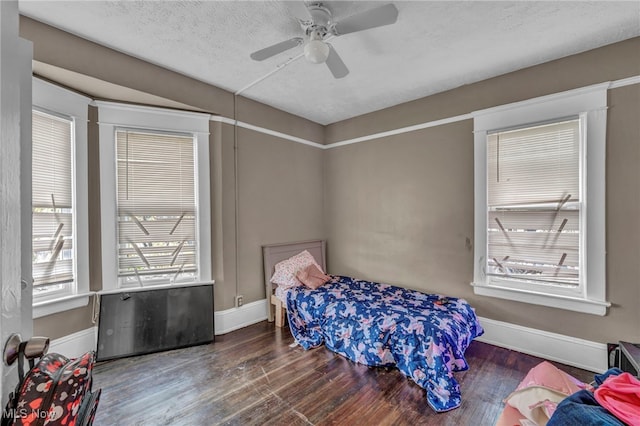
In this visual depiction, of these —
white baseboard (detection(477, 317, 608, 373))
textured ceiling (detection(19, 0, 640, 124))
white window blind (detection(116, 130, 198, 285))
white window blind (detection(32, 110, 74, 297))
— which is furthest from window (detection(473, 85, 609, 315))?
white window blind (detection(32, 110, 74, 297))

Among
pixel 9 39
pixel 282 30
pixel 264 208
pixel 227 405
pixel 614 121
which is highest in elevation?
pixel 282 30

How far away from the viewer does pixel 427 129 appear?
3.41 metres

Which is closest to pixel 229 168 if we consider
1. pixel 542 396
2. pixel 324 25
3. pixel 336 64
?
pixel 336 64

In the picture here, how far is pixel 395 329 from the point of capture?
94.9 inches

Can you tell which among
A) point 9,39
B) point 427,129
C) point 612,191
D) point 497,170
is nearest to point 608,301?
point 612,191

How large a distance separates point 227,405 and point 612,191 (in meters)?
3.53

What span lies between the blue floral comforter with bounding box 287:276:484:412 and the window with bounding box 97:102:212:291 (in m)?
1.30

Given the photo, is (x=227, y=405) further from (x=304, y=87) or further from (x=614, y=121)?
(x=614, y=121)

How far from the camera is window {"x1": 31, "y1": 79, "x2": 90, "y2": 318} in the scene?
7.65 feet

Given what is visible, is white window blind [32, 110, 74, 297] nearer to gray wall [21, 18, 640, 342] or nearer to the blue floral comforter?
gray wall [21, 18, 640, 342]

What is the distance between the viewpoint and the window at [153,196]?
2.76 meters

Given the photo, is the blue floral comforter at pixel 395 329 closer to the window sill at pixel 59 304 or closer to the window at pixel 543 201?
the window at pixel 543 201

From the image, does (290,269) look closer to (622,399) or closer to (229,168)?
(229,168)

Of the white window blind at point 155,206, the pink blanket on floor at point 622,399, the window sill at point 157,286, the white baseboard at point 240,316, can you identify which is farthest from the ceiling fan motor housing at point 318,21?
the white baseboard at point 240,316
